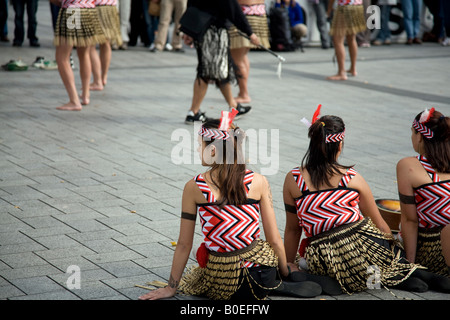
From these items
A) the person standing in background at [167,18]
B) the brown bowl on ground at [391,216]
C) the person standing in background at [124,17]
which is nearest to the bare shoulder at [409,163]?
the brown bowl on ground at [391,216]

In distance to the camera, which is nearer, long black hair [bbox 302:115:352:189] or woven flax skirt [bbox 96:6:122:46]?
long black hair [bbox 302:115:352:189]

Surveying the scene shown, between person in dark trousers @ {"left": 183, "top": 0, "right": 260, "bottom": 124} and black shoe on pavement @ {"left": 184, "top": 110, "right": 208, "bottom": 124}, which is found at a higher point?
person in dark trousers @ {"left": 183, "top": 0, "right": 260, "bottom": 124}

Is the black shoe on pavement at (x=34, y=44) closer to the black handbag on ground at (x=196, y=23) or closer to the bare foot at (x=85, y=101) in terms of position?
the bare foot at (x=85, y=101)

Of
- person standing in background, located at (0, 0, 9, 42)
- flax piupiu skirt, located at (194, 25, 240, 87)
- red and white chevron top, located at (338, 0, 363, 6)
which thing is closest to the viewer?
flax piupiu skirt, located at (194, 25, 240, 87)


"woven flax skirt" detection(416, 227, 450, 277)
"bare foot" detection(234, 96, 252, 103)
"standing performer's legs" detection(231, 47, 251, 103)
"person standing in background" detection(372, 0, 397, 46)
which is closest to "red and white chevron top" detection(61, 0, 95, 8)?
"standing performer's legs" detection(231, 47, 251, 103)

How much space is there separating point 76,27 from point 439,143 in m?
5.28

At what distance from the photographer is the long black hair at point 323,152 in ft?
11.9

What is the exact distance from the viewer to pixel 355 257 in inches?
142

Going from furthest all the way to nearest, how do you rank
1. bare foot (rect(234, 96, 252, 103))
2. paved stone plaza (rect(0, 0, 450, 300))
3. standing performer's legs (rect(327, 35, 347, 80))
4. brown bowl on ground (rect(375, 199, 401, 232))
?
1. standing performer's legs (rect(327, 35, 347, 80))
2. bare foot (rect(234, 96, 252, 103))
3. brown bowl on ground (rect(375, 199, 401, 232))
4. paved stone plaza (rect(0, 0, 450, 300))

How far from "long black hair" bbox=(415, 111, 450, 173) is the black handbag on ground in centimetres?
408

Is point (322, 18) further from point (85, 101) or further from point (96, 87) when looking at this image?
point (85, 101)

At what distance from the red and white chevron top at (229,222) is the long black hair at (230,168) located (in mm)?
42

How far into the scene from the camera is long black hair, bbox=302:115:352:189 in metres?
3.64

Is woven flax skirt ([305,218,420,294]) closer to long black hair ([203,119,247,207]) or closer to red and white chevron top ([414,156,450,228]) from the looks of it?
red and white chevron top ([414,156,450,228])
